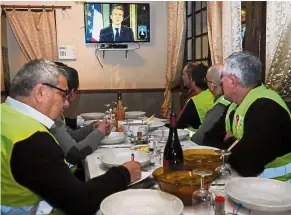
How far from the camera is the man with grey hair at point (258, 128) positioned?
4.69ft

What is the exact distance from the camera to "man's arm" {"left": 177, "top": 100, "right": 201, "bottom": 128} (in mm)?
2814

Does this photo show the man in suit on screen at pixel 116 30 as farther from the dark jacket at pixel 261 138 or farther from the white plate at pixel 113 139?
the dark jacket at pixel 261 138

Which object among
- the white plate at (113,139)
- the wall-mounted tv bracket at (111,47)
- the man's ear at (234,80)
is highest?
the wall-mounted tv bracket at (111,47)

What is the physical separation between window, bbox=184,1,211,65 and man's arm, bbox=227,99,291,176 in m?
2.34

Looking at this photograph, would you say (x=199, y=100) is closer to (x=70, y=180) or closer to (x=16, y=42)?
(x=70, y=180)

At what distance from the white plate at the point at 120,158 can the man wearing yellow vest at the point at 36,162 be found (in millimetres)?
250

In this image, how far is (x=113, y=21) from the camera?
179 inches

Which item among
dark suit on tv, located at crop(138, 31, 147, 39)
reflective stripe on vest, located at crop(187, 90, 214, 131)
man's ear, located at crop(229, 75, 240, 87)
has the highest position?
dark suit on tv, located at crop(138, 31, 147, 39)

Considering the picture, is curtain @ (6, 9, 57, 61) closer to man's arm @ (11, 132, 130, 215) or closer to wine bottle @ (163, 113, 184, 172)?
wine bottle @ (163, 113, 184, 172)

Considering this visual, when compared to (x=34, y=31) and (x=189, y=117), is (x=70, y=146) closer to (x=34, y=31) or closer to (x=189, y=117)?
(x=189, y=117)

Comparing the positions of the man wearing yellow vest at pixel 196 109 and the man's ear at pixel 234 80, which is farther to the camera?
the man wearing yellow vest at pixel 196 109

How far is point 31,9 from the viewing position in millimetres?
4422

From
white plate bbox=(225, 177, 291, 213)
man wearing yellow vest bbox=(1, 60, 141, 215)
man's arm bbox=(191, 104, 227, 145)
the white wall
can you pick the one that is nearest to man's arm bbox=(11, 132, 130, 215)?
man wearing yellow vest bbox=(1, 60, 141, 215)

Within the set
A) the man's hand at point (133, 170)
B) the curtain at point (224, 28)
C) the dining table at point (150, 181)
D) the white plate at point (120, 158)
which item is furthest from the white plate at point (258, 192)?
the curtain at point (224, 28)
